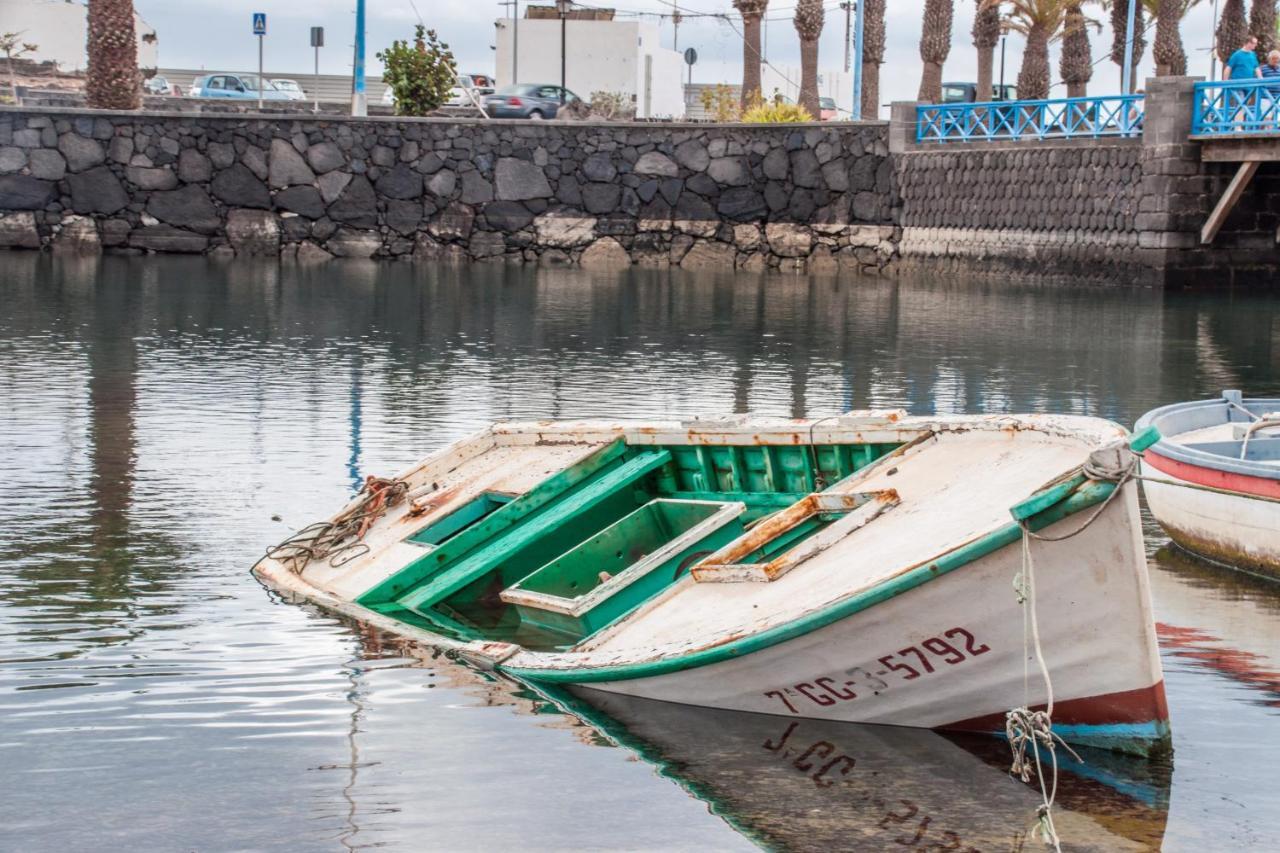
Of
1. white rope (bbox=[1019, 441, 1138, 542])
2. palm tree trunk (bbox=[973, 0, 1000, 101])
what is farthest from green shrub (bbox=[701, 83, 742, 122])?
white rope (bbox=[1019, 441, 1138, 542])

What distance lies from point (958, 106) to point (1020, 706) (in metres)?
27.8

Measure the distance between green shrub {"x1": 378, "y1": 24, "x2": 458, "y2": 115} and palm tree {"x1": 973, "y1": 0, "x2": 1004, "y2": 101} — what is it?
44.6 ft

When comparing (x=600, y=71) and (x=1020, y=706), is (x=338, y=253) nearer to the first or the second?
(x=600, y=71)

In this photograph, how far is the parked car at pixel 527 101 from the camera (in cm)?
4322

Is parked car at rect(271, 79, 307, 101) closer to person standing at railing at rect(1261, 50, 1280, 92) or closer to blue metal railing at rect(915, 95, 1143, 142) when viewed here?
blue metal railing at rect(915, 95, 1143, 142)

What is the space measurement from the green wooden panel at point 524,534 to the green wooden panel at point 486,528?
33mm

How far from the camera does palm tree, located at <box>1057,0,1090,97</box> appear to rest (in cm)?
4366

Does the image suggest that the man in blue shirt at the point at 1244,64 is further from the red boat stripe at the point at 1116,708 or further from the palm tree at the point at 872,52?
the red boat stripe at the point at 1116,708

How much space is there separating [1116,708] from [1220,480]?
10.5 feet

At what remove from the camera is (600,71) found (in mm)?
54344

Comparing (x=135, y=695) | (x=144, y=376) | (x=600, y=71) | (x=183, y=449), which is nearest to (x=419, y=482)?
(x=135, y=695)

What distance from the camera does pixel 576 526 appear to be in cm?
858

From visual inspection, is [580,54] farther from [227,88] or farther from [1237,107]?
[1237,107]

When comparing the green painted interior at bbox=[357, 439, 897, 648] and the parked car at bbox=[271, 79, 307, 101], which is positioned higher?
the parked car at bbox=[271, 79, 307, 101]
